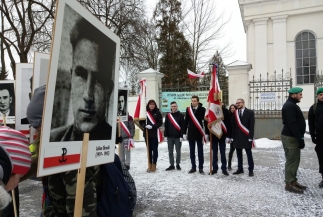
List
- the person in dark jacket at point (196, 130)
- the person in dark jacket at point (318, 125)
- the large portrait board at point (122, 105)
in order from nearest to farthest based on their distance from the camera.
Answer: the person in dark jacket at point (318, 125)
the large portrait board at point (122, 105)
the person in dark jacket at point (196, 130)

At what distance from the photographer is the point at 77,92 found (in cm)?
171

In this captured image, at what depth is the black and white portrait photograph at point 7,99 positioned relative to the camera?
192 inches

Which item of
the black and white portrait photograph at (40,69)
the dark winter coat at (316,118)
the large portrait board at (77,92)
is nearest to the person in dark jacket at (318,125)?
the dark winter coat at (316,118)

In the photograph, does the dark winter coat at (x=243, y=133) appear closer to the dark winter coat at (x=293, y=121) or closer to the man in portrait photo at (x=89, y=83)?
the dark winter coat at (x=293, y=121)

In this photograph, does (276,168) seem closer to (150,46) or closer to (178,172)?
(178,172)

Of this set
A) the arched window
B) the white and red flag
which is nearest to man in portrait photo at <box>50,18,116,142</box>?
the white and red flag

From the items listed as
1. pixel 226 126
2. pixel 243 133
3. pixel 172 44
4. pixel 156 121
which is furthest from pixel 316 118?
pixel 172 44

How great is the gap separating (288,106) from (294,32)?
18.0 meters

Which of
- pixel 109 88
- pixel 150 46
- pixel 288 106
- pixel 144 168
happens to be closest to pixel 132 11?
pixel 150 46

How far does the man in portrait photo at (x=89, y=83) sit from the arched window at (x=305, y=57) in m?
21.1

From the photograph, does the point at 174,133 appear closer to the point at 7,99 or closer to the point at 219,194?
the point at 219,194

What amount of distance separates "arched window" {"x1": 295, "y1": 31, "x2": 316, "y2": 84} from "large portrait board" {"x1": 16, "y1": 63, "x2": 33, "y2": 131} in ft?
66.8

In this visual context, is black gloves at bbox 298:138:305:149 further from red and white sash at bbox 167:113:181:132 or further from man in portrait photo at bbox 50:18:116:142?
man in portrait photo at bbox 50:18:116:142

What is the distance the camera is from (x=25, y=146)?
1427 mm
